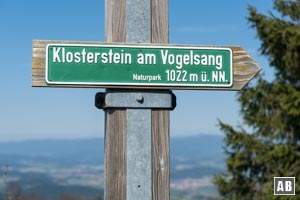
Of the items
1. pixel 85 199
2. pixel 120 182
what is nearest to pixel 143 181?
pixel 120 182

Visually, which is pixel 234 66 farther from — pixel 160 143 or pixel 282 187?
pixel 282 187

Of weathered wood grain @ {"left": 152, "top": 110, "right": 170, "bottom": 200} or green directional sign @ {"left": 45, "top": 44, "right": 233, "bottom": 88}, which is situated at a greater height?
green directional sign @ {"left": 45, "top": 44, "right": 233, "bottom": 88}

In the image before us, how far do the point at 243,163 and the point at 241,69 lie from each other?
46.3 feet

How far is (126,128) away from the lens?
2.54 m

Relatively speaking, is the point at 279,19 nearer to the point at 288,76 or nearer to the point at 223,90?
the point at 288,76

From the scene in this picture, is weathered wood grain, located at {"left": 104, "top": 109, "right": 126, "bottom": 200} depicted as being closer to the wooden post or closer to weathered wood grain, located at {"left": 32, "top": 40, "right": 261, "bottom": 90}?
the wooden post

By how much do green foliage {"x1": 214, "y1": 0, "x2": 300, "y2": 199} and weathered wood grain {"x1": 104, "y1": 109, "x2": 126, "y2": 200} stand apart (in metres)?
13.4

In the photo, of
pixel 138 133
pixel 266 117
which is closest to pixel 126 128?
pixel 138 133

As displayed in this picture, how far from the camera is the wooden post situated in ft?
8.27

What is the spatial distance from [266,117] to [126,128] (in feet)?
47.2

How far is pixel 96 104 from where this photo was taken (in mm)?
2572

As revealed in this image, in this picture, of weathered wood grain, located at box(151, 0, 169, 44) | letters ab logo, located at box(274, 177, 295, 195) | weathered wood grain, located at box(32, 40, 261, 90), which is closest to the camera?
weathered wood grain, located at box(32, 40, 261, 90)

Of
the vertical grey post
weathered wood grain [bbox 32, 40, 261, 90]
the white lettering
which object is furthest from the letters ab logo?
the white lettering

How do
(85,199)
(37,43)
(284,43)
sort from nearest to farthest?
1. (37,43)
2. (85,199)
3. (284,43)
